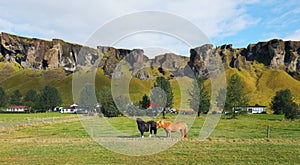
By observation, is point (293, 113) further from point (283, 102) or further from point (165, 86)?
point (165, 86)

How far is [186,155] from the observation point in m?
17.8

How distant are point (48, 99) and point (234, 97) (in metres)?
97.7

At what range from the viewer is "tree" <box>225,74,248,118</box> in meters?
75.8

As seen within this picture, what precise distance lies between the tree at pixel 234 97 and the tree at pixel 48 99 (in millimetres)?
95375

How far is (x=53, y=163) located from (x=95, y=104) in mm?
65337

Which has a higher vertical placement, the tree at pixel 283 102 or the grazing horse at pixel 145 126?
the tree at pixel 283 102

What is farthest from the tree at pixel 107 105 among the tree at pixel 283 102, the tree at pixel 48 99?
the tree at pixel 48 99

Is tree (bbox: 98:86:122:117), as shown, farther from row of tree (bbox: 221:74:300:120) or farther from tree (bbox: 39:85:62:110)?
tree (bbox: 39:85:62:110)

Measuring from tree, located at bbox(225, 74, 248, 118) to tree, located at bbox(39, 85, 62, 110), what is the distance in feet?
313

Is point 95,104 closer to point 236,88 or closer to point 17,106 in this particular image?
point 236,88

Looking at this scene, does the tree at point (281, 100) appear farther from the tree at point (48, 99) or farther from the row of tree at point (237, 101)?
the tree at point (48, 99)

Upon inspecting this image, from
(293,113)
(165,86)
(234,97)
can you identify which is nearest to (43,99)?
(165,86)

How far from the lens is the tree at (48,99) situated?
461 feet

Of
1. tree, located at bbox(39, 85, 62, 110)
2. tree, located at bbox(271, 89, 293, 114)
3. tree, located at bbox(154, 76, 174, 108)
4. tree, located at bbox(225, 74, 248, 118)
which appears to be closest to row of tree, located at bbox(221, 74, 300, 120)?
tree, located at bbox(225, 74, 248, 118)
